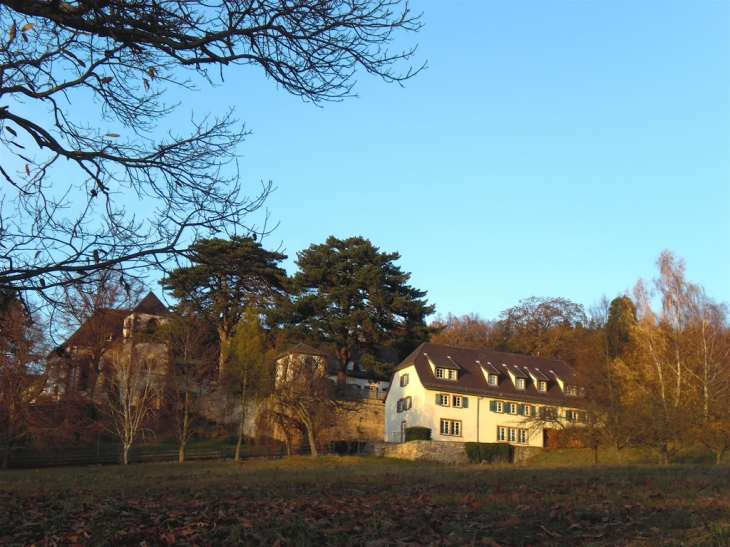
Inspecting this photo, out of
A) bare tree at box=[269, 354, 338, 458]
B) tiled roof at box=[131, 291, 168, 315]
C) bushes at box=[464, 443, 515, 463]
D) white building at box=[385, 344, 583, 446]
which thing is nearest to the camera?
tiled roof at box=[131, 291, 168, 315]

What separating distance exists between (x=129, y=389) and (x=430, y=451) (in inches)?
718

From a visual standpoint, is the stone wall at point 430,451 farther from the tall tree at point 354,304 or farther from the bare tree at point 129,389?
the bare tree at point 129,389

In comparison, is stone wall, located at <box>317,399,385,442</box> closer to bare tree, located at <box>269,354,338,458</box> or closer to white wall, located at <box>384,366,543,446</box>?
white wall, located at <box>384,366,543,446</box>

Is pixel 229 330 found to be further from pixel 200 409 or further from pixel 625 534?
pixel 625 534

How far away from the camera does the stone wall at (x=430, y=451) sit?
4375cm

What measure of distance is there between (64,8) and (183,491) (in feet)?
23.6

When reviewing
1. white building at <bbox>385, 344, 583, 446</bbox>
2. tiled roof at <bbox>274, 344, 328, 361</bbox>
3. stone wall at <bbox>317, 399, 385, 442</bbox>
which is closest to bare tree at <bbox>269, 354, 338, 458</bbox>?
tiled roof at <bbox>274, 344, 328, 361</bbox>

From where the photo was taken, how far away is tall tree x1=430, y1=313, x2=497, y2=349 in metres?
74.0

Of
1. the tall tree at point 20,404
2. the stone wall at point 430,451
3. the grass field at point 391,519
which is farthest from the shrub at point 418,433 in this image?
the grass field at point 391,519

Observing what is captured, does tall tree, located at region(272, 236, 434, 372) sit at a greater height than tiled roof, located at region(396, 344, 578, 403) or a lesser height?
greater

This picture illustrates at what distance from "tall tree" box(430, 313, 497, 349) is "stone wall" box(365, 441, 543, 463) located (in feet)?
83.7

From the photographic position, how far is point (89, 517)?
716 centimetres

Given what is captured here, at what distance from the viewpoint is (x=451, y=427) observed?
47.1 meters

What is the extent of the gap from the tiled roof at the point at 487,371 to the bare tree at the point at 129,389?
677 inches
